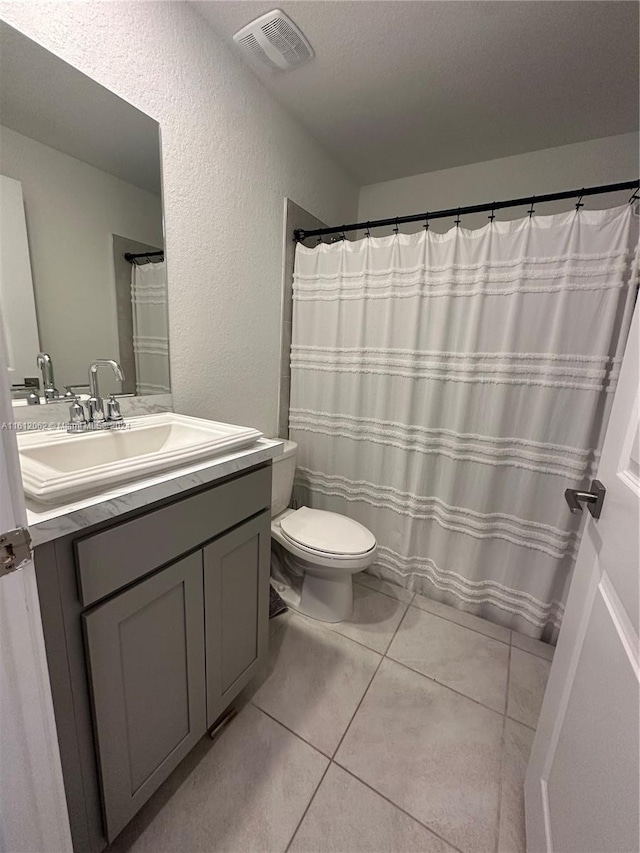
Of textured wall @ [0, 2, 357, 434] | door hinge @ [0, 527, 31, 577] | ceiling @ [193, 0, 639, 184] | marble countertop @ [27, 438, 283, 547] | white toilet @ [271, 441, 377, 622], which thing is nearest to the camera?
door hinge @ [0, 527, 31, 577]

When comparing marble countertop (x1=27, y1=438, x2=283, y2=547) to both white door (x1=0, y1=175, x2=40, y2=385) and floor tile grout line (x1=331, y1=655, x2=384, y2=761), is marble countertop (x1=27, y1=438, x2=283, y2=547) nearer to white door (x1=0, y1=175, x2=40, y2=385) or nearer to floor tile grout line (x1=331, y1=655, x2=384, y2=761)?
white door (x1=0, y1=175, x2=40, y2=385)

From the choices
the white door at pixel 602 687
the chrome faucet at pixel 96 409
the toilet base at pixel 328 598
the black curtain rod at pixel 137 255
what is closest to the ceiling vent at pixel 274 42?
the black curtain rod at pixel 137 255

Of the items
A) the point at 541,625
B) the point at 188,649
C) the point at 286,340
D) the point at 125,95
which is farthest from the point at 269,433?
the point at 541,625

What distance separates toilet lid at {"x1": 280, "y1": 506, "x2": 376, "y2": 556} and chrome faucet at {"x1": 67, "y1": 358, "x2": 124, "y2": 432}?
844mm

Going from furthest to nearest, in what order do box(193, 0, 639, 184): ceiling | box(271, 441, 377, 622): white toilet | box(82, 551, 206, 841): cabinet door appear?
box(271, 441, 377, 622): white toilet < box(193, 0, 639, 184): ceiling < box(82, 551, 206, 841): cabinet door

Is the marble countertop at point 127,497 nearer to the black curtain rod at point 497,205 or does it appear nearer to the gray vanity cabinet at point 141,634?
the gray vanity cabinet at point 141,634

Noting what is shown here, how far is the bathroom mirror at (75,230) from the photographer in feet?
3.01

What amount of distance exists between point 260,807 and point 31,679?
0.85 metres

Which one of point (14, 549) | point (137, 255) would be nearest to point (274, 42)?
point (137, 255)

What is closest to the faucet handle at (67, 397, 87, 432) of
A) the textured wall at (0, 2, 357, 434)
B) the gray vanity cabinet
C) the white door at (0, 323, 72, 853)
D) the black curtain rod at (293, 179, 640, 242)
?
the textured wall at (0, 2, 357, 434)

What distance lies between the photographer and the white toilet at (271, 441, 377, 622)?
146cm

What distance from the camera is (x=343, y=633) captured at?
5.14 feet

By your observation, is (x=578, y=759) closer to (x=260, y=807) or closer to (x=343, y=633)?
(x=260, y=807)

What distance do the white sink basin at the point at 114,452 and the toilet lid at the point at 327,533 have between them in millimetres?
651
